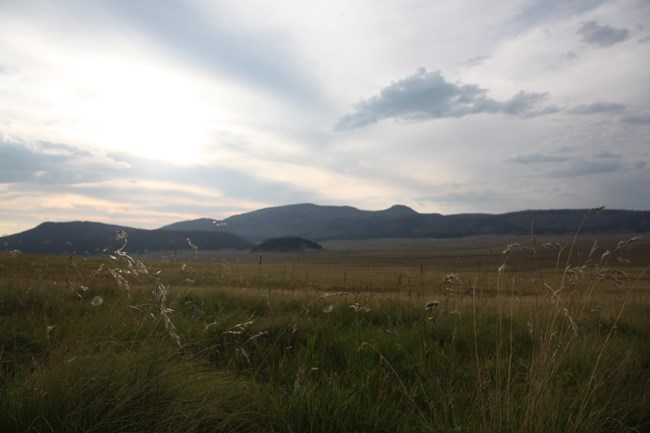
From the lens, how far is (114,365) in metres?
3.28

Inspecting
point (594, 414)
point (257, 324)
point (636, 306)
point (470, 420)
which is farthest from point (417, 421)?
point (636, 306)

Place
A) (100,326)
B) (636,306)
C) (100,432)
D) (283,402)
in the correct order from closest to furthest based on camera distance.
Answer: (100,432) → (283,402) → (100,326) → (636,306)

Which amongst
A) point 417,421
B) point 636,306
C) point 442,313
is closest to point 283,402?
point 417,421

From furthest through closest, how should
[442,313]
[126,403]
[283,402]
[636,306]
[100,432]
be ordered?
1. [636,306]
2. [442,313]
3. [283,402]
4. [126,403]
5. [100,432]

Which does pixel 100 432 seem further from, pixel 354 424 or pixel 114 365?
pixel 354 424

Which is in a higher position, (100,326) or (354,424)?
(100,326)

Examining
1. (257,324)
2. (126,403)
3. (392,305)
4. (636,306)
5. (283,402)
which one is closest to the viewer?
(126,403)

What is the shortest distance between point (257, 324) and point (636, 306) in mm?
11013

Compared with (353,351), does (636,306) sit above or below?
below

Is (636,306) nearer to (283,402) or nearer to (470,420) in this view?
(470,420)

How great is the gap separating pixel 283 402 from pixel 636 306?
478 inches

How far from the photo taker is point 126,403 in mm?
2910

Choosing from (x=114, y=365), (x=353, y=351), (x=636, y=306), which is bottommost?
(x=636, y=306)

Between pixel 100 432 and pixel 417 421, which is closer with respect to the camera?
pixel 100 432
